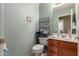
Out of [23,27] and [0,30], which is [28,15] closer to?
[23,27]

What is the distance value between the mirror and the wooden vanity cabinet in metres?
0.24

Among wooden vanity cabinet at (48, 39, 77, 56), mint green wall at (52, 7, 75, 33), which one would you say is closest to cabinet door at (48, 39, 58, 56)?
wooden vanity cabinet at (48, 39, 77, 56)

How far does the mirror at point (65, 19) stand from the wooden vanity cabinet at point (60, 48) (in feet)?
0.78

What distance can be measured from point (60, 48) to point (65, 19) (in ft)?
2.01

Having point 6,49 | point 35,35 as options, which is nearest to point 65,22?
point 35,35

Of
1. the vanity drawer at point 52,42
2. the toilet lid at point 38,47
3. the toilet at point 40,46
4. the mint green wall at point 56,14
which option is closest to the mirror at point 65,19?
the mint green wall at point 56,14

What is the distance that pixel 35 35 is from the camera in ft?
8.44

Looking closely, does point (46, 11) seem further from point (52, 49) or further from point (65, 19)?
point (52, 49)

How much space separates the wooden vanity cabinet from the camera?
8.26 ft

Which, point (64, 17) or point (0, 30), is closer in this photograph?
point (0, 30)

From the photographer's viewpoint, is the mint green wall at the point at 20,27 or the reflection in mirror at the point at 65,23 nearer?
the mint green wall at the point at 20,27

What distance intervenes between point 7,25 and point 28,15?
447mm

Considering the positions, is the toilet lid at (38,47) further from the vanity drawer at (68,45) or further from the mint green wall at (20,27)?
the vanity drawer at (68,45)

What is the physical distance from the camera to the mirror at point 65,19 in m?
2.57
